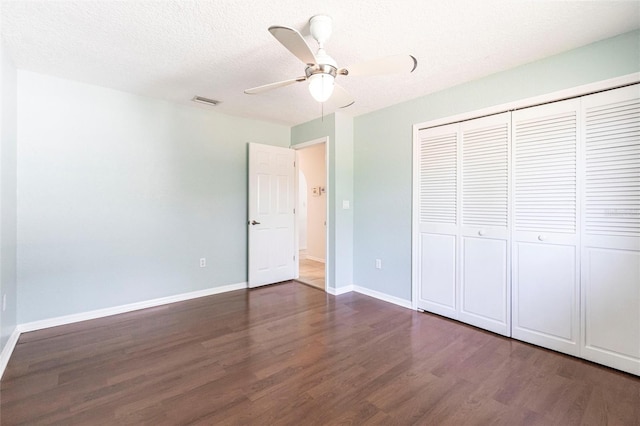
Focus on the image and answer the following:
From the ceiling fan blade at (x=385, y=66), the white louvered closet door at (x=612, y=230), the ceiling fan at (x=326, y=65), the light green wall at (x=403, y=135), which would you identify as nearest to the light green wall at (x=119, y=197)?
the light green wall at (x=403, y=135)

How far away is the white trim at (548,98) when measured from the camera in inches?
83.0

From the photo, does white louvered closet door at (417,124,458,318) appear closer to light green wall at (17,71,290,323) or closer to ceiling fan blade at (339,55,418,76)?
ceiling fan blade at (339,55,418,76)

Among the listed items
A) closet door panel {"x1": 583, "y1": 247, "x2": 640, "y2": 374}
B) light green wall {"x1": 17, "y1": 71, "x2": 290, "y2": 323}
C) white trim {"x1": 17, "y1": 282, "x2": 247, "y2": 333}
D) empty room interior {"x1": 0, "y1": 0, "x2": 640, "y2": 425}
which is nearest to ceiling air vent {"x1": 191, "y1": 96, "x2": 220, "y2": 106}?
empty room interior {"x1": 0, "y1": 0, "x2": 640, "y2": 425}

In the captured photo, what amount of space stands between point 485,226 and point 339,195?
1.78 meters

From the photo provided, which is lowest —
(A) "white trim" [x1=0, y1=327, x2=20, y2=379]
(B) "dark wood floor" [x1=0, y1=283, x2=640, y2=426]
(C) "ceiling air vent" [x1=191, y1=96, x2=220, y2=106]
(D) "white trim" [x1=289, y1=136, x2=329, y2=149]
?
(B) "dark wood floor" [x1=0, y1=283, x2=640, y2=426]

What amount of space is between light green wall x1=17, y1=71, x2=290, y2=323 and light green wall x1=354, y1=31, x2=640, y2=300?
5.50ft

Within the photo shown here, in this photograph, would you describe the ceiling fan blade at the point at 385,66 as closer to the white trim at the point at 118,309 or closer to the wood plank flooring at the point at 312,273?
the wood plank flooring at the point at 312,273

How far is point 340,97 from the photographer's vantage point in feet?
7.67

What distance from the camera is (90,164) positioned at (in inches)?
119

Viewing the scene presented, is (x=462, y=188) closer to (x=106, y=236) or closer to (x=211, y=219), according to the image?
(x=211, y=219)

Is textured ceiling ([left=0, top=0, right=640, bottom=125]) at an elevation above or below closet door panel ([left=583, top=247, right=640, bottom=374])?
above

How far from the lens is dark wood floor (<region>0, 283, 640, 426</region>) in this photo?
67.3 inches

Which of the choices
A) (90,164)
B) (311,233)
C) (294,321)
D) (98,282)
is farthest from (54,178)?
(311,233)

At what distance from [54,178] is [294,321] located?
106 inches
